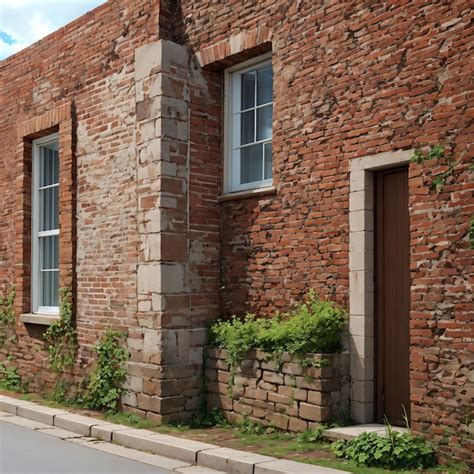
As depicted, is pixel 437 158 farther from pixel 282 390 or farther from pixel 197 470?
pixel 197 470

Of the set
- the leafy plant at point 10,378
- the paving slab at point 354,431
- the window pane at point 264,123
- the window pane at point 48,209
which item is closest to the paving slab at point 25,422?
the leafy plant at point 10,378

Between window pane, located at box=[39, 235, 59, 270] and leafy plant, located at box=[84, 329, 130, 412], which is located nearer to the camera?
leafy plant, located at box=[84, 329, 130, 412]

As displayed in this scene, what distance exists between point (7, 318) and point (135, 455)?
560 cm

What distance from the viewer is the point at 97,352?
932 centimetres

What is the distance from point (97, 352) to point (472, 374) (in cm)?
523

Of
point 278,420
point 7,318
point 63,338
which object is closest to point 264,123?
point 278,420

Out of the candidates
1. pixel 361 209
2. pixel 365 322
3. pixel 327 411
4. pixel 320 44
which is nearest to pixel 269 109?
pixel 320 44

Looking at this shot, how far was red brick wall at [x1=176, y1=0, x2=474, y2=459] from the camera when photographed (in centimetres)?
621

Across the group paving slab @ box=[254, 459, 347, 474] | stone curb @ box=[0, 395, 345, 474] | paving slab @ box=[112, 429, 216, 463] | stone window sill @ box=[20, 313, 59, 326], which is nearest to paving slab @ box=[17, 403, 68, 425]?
stone curb @ box=[0, 395, 345, 474]

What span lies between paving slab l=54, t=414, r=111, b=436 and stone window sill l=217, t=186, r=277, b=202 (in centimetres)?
318

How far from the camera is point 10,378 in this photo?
11.4 meters

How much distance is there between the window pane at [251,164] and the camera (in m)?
8.66

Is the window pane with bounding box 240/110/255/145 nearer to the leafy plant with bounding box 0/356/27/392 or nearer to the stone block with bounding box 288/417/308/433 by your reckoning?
the stone block with bounding box 288/417/308/433

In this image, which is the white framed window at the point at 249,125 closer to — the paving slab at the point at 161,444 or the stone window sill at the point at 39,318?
the paving slab at the point at 161,444
